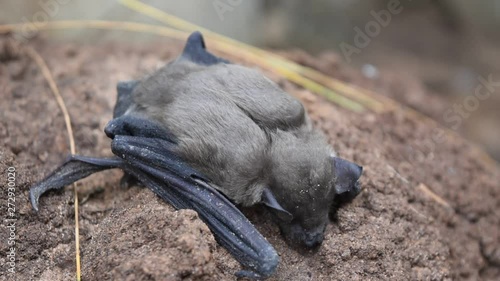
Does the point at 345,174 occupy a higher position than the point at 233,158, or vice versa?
the point at 233,158

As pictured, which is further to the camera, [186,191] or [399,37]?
[399,37]

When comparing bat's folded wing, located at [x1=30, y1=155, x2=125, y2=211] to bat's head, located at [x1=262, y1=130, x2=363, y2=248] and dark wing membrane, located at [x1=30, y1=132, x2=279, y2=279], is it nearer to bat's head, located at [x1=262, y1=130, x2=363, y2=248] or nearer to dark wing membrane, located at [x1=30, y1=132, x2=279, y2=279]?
dark wing membrane, located at [x1=30, y1=132, x2=279, y2=279]

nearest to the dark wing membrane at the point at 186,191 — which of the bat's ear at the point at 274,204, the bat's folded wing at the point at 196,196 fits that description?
the bat's folded wing at the point at 196,196

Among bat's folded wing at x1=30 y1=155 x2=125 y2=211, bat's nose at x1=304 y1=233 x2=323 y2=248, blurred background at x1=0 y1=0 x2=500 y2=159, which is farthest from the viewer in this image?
blurred background at x1=0 y1=0 x2=500 y2=159

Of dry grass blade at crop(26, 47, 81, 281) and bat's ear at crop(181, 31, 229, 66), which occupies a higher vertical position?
bat's ear at crop(181, 31, 229, 66)

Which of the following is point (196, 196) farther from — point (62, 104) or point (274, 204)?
point (62, 104)

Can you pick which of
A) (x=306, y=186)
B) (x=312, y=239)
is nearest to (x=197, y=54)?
(x=306, y=186)

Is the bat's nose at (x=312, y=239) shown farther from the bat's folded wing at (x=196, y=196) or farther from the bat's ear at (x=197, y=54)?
the bat's ear at (x=197, y=54)

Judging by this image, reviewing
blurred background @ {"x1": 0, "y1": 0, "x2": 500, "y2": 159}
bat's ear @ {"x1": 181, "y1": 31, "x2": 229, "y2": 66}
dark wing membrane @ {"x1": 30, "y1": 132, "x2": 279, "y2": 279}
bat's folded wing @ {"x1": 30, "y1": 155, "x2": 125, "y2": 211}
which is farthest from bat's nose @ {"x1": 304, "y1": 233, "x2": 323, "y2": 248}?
blurred background @ {"x1": 0, "y1": 0, "x2": 500, "y2": 159}

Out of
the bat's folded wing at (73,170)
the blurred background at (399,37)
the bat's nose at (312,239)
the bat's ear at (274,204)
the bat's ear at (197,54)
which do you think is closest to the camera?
the bat's ear at (274,204)
